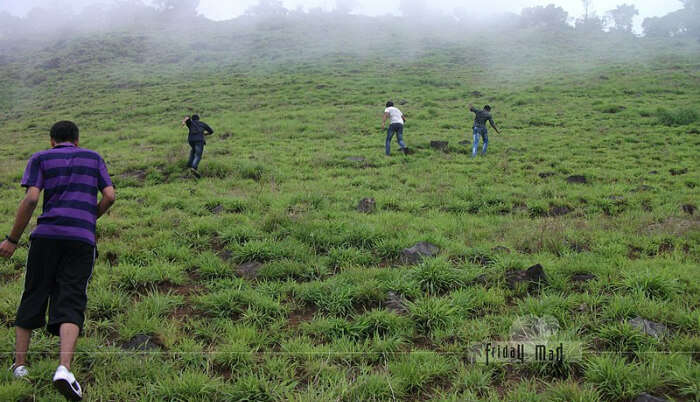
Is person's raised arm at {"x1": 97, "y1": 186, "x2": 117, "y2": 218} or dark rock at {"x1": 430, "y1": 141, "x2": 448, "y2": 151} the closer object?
person's raised arm at {"x1": 97, "y1": 186, "x2": 117, "y2": 218}

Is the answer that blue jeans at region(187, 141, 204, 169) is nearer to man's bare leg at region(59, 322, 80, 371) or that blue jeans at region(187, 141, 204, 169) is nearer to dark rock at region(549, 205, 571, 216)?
man's bare leg at region(59, 322, 80, 371)

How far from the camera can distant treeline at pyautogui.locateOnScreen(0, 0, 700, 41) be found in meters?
66.8

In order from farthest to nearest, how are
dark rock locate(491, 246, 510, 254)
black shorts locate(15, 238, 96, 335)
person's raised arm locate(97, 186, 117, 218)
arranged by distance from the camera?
dark rock locate(491, 246, 510, 254) → person's raised arm locate(97, 186, 117, 218) → black shorts locate(15, 238, 96, 335)

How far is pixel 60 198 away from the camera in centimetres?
367

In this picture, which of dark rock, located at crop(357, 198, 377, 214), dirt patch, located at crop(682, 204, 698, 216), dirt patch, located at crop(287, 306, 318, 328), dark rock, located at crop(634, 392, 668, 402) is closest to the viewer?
dark rock, located at crop(634, 392, 668, 402)

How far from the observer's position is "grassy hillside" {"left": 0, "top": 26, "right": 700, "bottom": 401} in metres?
3.52

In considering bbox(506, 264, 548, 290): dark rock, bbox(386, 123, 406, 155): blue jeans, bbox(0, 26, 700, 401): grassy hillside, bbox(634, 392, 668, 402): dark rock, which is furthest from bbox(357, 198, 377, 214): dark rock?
bbox(386, 123, 406, 155): blue jeans

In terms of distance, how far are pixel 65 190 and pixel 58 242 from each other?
0.51 metres

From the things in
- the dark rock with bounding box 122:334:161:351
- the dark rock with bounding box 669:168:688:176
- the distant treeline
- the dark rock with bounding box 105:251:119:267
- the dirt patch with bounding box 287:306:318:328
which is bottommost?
the dirt patch with bounding box 287:306:318:328

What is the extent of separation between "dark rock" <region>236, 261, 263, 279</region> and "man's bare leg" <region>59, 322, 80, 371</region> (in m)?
2.40

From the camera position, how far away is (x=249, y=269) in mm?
5824

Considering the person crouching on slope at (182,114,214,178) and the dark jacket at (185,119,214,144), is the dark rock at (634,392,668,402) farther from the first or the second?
the dark jacket at (185,119,214,144)

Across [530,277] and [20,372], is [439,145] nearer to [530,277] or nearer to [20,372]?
[530,277]

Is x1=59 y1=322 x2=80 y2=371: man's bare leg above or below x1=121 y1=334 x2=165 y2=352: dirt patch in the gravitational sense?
above
